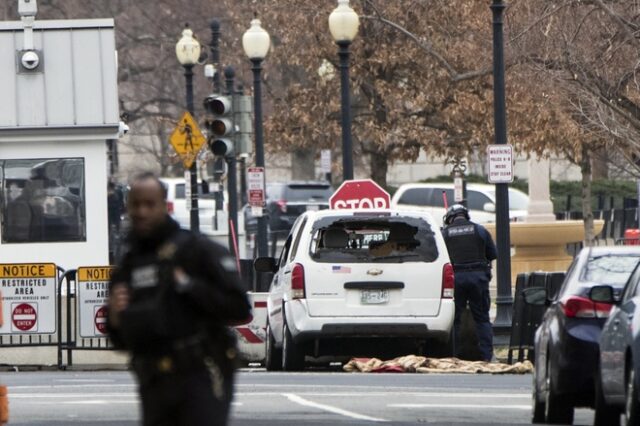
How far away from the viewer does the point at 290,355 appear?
64.1 ft

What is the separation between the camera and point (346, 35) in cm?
2842

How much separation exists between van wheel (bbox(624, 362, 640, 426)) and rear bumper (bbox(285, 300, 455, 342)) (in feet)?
23.9

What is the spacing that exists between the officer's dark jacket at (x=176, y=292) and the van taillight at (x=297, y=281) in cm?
1103

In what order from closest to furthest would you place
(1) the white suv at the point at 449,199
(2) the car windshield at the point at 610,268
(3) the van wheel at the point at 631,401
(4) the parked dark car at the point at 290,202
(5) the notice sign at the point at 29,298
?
(3) the van wheel at the point at 631,401, (2) the car windshield at the point at 610,268, (5) the notice sign at the point at 29,298, (1) the white suv at the point at 449,199, (4) the parked dark car at the point at 290,202

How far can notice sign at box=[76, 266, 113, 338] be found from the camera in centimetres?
2227

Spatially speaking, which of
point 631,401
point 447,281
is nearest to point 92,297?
point 447,281

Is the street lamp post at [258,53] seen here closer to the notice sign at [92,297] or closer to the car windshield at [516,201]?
the notice sign at [92,297]

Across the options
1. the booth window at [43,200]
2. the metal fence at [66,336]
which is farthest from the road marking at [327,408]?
the booth window at [43,200]

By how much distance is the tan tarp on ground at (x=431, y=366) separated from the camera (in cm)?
1967

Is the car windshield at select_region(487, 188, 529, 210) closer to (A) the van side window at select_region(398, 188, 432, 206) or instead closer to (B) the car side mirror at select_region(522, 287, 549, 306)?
(A) the van side window at select_region(398, 188, 432, 206)

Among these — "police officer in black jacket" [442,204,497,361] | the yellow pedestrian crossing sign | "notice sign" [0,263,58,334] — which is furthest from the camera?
the yellow pedestrian crossing sign

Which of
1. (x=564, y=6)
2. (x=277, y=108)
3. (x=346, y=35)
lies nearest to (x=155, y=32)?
(x=277, y=108)

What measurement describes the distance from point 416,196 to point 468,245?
30.1m

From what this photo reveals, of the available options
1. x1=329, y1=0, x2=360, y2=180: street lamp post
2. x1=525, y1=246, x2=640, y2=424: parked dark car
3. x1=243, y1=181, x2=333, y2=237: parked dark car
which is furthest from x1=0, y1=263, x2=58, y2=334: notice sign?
x1=243, y1=181, x2=333, y2=237: parked dark car
